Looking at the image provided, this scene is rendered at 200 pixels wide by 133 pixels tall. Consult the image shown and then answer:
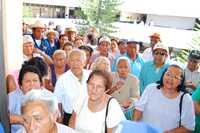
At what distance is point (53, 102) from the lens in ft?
6.22

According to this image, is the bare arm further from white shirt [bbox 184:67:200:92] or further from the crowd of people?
white shirt [bbox 184:67:200:92]

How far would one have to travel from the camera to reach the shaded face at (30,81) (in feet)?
7.80

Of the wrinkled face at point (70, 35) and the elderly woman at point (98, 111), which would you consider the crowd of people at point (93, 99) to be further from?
the wrinkled face at point (70, 35)

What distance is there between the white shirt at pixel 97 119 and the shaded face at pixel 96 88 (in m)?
0.09

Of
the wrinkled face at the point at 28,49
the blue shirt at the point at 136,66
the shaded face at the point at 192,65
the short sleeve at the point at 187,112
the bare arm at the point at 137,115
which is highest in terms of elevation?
the wrinkled face at the point at 28,49

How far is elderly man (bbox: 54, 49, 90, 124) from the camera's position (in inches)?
112

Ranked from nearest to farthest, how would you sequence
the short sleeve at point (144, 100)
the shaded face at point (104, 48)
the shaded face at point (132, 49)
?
the short sleeve at point (144, 100), the shaded face at point (132, 49), the shaded face at point (104, 48)

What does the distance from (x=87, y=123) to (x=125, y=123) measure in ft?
1.24

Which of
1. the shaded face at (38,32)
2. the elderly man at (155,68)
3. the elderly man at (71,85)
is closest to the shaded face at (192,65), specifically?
the elderly man at (155,68)

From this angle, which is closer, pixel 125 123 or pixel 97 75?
pixel 125 123

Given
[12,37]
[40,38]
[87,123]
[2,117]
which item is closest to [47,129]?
[2,117]

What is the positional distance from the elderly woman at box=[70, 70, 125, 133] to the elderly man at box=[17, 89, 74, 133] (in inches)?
13.4

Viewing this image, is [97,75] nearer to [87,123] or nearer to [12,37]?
[87,123]

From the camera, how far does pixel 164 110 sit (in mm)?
2539
